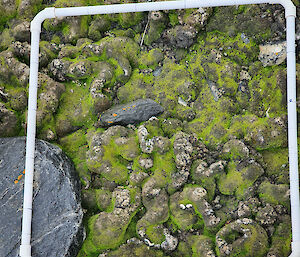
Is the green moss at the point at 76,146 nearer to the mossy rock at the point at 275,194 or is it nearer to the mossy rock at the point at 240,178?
the mossy rock at the point at 240,178

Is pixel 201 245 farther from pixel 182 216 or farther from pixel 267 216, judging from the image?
pixel 267 216

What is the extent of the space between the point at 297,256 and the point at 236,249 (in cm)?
92

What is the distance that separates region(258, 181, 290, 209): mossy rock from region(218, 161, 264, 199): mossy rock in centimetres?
25

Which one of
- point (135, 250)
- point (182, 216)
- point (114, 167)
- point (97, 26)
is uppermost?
point (97, 26)

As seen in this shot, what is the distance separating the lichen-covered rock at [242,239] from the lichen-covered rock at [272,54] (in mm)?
2924

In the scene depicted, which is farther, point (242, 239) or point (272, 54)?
point (272, 54)

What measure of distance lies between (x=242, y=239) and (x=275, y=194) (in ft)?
3.13

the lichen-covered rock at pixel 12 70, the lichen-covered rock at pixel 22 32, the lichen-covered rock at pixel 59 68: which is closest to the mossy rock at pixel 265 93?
the lichen-covered rock at pixel 59 68

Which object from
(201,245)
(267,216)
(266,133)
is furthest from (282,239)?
(266,133)

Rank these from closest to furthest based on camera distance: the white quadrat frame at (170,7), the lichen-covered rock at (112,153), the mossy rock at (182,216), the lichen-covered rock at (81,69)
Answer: the white quadrat frame at (170,7)
the mossy rock at (182,216)
the lichen-covered rock at (112,153)
the lichen-covered rock at (81,69)

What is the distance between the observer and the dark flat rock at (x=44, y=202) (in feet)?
18.5

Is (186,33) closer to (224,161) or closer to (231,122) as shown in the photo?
(231,122)

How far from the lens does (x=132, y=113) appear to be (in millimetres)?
6223

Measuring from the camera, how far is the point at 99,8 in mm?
5918
